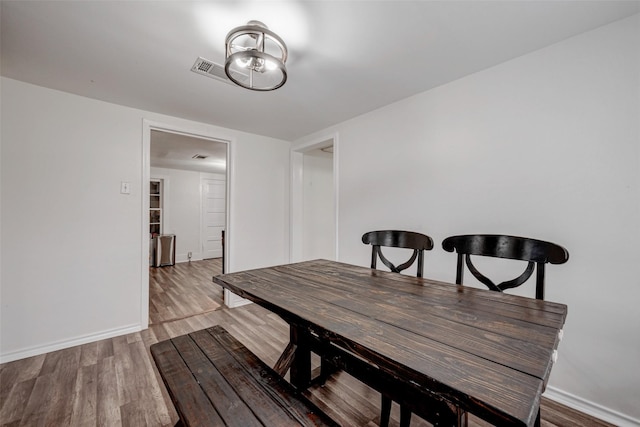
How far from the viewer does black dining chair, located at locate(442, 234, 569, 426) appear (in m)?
1.19

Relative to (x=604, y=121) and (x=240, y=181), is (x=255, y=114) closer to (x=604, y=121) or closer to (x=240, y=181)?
(x=240, y=181)

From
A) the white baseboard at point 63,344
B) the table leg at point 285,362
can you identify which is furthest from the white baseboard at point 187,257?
the table leg at point 285,362

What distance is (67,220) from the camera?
7.40 feet

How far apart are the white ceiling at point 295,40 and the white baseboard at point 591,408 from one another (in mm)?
2179

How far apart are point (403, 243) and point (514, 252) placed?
2.06 feet

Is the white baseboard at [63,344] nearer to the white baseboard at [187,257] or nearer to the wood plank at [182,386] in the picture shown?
the wood plank at [182,386]

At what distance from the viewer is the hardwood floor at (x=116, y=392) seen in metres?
1.45

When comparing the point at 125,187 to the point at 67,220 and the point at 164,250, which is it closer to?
the point at 67,220

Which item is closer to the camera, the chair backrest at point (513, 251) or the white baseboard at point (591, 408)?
the chair backrest at point (513, 251)

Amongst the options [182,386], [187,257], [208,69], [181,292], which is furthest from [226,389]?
[187,257]

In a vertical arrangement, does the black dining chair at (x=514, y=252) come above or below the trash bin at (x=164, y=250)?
above

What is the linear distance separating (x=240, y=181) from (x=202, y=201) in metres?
3.89

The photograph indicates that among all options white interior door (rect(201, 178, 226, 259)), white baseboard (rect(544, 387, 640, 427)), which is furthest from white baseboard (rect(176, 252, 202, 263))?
Answer: white baseboard (rect(544, 387, 640, 427))

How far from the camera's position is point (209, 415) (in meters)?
0.86
